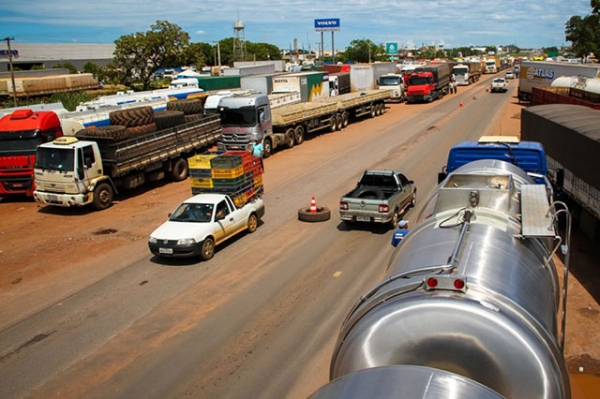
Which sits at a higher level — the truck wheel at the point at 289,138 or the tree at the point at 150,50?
the tree at the point at 150,50

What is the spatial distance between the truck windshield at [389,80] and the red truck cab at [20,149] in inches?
1455

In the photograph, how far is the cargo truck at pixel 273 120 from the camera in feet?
84.4

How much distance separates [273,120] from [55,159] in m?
12.9

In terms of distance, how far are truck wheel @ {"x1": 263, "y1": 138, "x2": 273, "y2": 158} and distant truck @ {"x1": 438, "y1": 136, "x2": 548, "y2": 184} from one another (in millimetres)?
15505

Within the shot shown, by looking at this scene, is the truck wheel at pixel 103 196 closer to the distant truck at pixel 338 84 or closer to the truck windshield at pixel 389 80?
the distant truck at pixel 338 84

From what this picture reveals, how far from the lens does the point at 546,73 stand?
134ft

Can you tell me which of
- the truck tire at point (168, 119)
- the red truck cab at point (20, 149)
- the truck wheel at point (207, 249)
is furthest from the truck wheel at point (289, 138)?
the truck wheel at point (207, 249)

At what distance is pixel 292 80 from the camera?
36.0 m

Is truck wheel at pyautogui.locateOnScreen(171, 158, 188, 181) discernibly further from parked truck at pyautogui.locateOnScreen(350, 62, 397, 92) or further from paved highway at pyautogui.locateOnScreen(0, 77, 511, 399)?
parked truck at pyautogui.locateOnScreen(350, 62, 397, 92)

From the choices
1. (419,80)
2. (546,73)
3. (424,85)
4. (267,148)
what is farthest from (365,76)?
(267,148)

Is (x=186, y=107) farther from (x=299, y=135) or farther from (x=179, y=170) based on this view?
(x=299, y=135)

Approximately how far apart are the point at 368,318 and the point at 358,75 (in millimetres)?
51032

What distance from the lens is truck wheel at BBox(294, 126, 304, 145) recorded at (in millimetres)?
30323

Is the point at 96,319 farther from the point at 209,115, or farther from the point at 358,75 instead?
the point at 358,75
